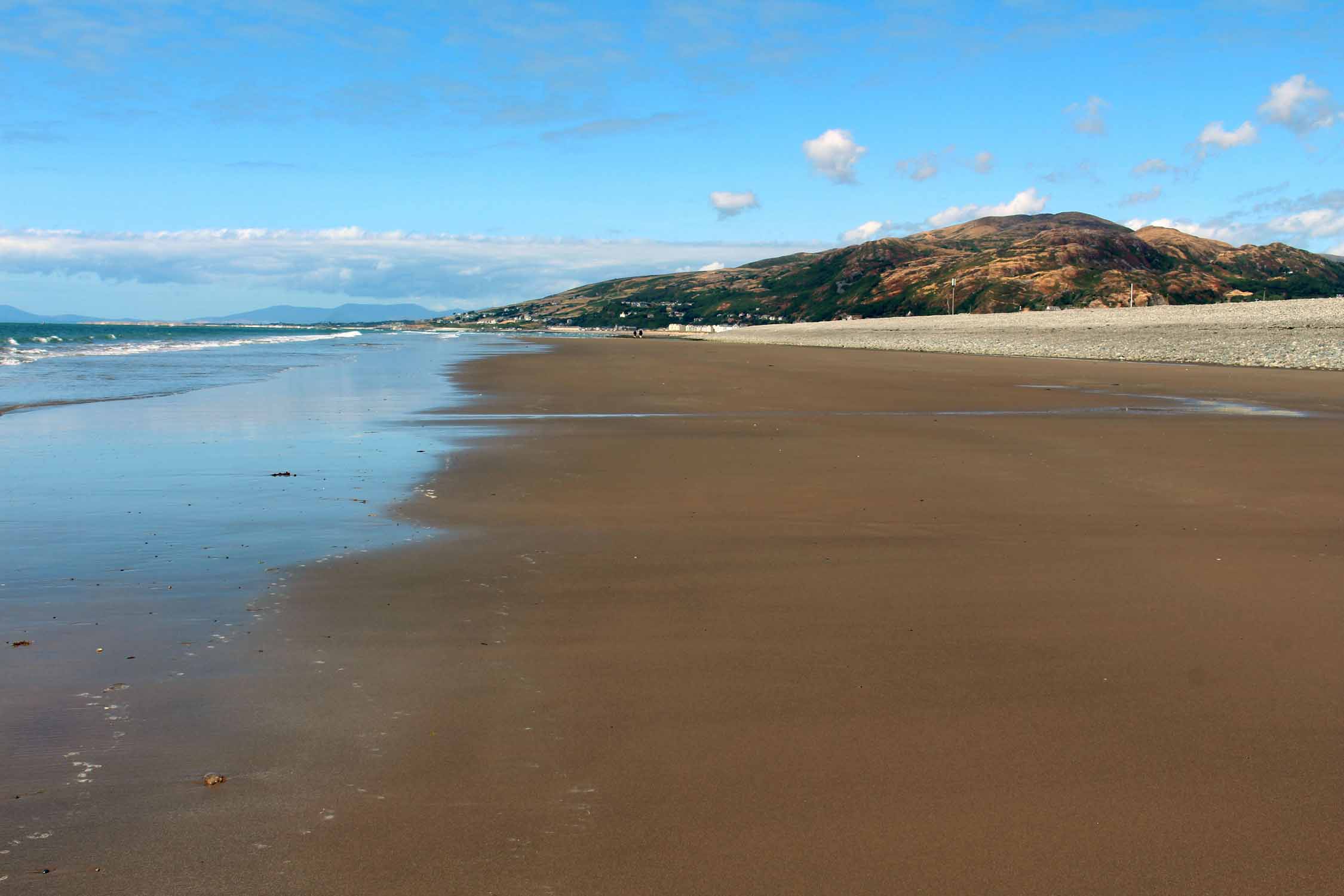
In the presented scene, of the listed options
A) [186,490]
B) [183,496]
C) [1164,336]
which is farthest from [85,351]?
[1164,336]

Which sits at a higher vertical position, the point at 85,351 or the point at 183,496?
the point at 85,351

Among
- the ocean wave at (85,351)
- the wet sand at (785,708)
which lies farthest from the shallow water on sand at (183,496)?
the ocean wave at (85,351)

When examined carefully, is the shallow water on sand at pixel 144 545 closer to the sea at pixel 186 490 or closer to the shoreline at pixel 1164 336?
the sea at pixel 186 490

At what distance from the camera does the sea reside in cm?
680

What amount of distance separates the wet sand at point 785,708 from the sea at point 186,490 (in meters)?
0.91

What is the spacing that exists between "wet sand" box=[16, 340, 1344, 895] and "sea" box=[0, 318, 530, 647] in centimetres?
91

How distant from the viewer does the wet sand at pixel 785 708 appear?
3.43 metres

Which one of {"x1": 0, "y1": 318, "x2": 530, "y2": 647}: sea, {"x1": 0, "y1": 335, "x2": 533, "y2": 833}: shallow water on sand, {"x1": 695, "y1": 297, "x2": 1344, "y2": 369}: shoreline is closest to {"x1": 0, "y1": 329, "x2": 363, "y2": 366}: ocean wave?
{"x1": 0, "y1": 318, "x2": 530, "y2": 647}: sea

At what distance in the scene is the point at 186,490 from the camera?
1080cm

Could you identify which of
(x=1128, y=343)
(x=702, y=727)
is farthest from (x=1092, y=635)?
(x=1128, y=343)

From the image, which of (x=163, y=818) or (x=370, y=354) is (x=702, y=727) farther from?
(x=370, y=354)

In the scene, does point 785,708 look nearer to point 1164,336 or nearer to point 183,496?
point 183,496

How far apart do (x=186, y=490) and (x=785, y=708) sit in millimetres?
8695

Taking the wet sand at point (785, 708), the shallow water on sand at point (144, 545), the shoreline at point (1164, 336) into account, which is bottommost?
the wet sand at point (785, 708)
